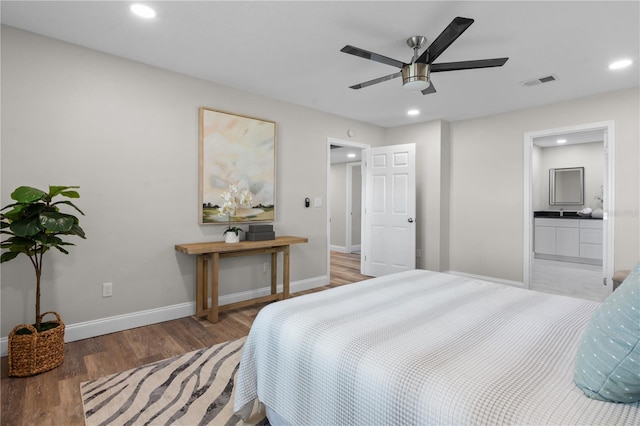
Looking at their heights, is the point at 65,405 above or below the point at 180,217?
below

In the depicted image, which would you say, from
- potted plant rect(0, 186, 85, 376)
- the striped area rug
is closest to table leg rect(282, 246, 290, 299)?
the striped area rug

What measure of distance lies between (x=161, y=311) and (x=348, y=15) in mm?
3011

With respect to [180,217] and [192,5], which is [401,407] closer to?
[192,5]

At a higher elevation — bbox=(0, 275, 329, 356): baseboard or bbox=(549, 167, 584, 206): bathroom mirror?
bbox=(549, 167, 584, 206): bathroom mirror

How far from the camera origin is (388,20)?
2281 mm

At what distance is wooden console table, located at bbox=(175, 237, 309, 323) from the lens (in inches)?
123

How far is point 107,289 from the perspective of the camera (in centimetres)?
285

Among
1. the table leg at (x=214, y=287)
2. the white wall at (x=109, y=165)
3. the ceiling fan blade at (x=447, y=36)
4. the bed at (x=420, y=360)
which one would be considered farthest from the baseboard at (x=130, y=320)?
the ceiling fan blade at (x=447, y=36)

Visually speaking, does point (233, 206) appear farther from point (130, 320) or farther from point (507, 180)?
point (507, 180)

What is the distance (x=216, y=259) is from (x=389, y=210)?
287 cm

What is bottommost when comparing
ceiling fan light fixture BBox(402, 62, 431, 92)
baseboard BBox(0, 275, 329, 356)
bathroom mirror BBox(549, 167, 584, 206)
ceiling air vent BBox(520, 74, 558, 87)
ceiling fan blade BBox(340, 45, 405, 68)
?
baseboard BBox(0, 275, 329, 356)

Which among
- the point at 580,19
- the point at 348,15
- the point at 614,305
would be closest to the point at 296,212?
the point at 348,15

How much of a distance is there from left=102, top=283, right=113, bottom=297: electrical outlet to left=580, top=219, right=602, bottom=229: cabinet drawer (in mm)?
7654

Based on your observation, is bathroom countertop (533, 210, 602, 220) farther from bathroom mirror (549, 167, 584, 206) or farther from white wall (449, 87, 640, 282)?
white wall (449, 87, 640, 282)
